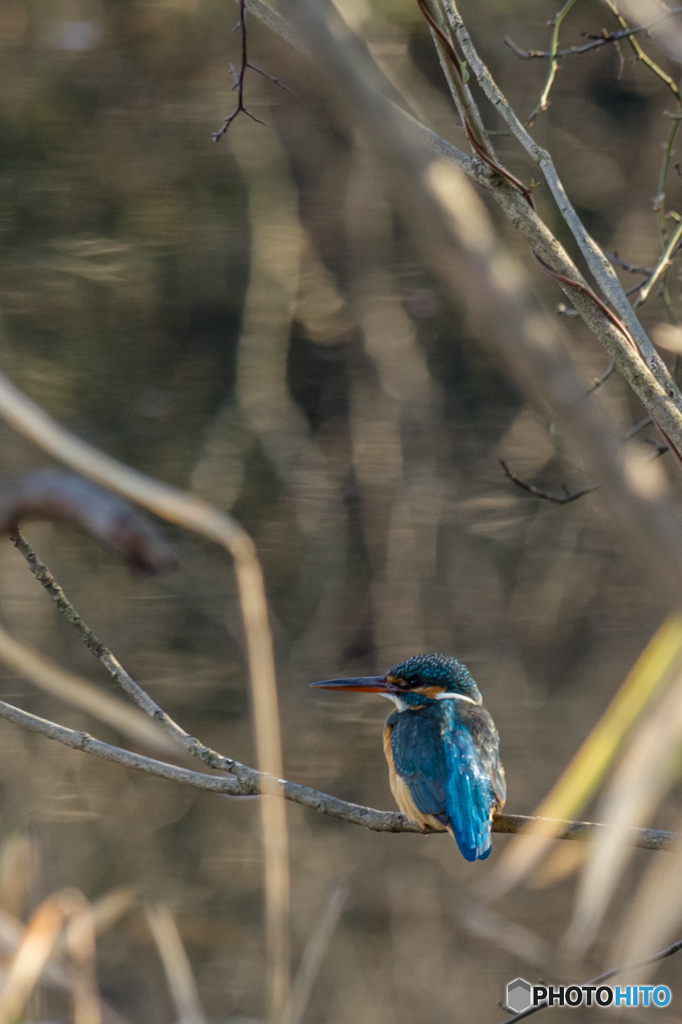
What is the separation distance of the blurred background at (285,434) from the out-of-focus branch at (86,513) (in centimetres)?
235

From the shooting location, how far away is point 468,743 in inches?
65.7

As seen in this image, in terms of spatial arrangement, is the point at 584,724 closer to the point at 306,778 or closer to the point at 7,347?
the point at 306,778

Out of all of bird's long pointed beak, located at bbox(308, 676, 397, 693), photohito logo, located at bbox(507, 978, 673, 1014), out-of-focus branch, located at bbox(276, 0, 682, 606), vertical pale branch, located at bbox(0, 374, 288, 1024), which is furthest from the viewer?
bird's long pointed beak, located at bbox(308, 676, 397, 693)

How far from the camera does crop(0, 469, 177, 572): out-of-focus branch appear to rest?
1.20m

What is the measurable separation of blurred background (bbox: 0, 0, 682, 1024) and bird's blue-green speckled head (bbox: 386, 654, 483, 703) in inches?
79.6

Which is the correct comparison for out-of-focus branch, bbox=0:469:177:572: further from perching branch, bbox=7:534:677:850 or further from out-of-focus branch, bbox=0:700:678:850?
out-of-focus branch, bbox=0:700:678:850

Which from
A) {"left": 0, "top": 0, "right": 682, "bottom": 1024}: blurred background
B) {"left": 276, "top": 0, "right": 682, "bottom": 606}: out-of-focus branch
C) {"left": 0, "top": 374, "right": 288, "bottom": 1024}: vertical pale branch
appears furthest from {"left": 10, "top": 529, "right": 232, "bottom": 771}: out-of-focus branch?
{"left": 0, "top": 0, "right": 682, "bottom": 1024}: blurred background

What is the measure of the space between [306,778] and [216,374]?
1.73m

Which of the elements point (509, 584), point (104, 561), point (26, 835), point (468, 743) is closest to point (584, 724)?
point (509, 584)

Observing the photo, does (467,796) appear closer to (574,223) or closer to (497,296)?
(574,223)

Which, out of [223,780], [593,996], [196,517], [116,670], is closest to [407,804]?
[593,996]

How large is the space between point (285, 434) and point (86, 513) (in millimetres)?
2579

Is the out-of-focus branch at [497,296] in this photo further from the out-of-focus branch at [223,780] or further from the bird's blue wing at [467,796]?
the bird's blue wing at [467,796]

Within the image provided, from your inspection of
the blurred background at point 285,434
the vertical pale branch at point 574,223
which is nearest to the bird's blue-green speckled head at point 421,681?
the vertical pale branch at point 574,223
